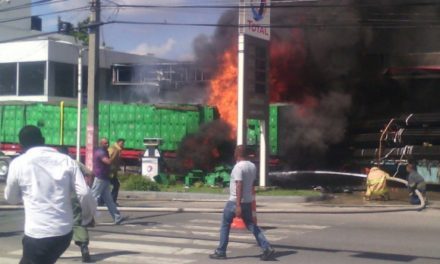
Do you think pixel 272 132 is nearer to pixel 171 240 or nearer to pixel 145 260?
pixel 171 240

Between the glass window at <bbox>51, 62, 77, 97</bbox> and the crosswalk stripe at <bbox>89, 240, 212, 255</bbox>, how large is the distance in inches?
1125

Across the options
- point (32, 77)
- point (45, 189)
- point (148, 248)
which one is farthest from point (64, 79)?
point (45, 189)

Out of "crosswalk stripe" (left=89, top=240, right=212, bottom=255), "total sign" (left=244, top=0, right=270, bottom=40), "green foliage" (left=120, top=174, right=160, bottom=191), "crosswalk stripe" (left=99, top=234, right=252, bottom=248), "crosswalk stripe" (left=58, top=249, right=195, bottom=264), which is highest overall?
"total sign" (left=244, top=0, right=270, bottom=40)

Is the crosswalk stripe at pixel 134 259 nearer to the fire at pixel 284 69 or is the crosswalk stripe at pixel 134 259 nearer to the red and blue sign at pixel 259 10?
the red and blue sign at pixel 259 10

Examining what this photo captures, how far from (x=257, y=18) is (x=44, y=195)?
17.6 metres

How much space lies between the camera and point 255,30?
2205cm

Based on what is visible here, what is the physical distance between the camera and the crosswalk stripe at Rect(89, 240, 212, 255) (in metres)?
10.4

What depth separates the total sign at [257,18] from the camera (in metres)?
21.6

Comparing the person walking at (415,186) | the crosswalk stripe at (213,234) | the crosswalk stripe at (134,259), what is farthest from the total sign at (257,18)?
the crosswalk stripe at (134,259)

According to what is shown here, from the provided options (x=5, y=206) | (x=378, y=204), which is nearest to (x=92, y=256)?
(x=5, y=206)

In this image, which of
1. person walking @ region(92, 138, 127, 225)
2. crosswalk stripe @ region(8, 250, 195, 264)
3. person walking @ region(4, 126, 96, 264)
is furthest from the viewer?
person walking @ region(92, 138, 127, 225)

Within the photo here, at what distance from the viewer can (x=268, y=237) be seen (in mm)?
12234

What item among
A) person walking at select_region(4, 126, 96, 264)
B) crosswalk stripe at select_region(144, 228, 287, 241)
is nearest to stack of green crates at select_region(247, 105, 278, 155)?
crosswalk stripe at select_region(144, 228, 287, 241)

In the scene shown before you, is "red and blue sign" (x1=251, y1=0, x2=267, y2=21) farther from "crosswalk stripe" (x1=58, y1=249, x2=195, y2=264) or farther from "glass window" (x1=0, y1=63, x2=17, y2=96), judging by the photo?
"glass window" (x1=0, y1=63, x2=17, y2=96)
